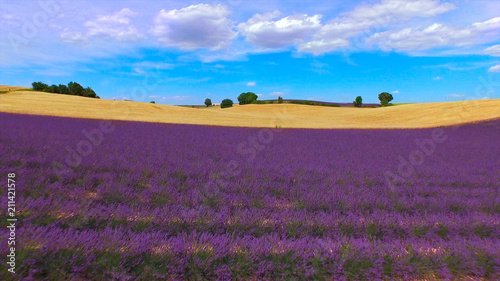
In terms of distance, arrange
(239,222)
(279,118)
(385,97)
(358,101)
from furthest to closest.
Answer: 1. (385,97)
2. (358,101)
3. (279,118)
4. (239,222)

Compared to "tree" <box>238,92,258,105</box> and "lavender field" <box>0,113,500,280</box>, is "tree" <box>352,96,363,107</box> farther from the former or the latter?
"lavender field" <box>0,113,500,280</box>

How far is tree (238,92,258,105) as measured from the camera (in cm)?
6656

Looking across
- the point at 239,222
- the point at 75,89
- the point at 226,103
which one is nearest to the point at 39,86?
the point at 75,89

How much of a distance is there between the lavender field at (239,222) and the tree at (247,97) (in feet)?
204

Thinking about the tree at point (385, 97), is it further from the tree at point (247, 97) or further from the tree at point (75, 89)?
the tree at point (75, 89)

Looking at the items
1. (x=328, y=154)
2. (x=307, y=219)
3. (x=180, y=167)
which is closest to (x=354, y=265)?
(x=307, y=219)

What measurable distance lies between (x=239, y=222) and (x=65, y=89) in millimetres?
57682

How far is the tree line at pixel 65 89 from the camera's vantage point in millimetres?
48844

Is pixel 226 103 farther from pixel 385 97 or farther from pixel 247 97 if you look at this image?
pixel 385 97

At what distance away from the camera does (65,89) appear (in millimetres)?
49500

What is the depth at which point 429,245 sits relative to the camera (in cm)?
251

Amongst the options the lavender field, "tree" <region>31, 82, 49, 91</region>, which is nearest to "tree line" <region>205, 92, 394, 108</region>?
"tree" <region>31, 82, 49, 91</region>

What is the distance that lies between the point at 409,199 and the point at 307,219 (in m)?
1.65

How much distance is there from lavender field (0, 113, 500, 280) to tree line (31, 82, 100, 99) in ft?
174
